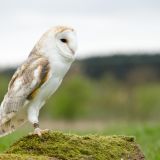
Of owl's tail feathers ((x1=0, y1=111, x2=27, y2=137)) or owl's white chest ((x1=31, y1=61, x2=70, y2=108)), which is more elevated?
owl's white chest ((x1=31, y1=61, x2=70, y2=108))

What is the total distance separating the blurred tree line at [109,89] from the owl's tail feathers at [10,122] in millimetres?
75045

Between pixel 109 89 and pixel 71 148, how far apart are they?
8778 cm

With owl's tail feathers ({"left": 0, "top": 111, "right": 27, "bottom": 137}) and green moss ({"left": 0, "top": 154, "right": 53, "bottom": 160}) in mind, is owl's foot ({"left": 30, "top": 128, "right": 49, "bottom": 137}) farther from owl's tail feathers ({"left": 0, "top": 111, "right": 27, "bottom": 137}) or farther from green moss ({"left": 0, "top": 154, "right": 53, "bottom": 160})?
green moss ({"left": 0, "top": 154, "right": 53, "bottom": 160})

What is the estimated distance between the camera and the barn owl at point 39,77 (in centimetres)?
796

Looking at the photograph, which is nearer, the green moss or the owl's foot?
the green moss

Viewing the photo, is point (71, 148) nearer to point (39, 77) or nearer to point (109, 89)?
point (39, 77)

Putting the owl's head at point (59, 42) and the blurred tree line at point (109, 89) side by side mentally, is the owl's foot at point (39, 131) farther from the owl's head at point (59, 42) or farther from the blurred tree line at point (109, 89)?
the blurred tree line at point (109, 89)

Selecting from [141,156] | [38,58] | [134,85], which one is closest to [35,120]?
[38,58]

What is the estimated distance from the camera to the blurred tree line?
9106 centimetres

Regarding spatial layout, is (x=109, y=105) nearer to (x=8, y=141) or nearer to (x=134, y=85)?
(x=134, y=85)

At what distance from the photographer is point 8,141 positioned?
57.4ft

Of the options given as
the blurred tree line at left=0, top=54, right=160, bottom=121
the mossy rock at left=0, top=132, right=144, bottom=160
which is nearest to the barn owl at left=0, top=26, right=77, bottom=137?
the mossy rock at left=0, top=132, right=144, bottom=160

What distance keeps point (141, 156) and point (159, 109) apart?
269 feet

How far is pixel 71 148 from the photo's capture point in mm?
8367
